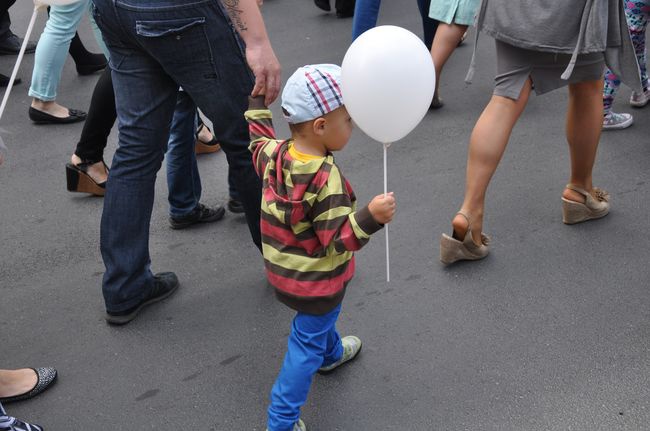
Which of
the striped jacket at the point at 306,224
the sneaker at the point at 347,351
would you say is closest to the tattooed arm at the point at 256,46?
the striped jacket at the point at 306,224

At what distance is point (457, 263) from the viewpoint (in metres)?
3.14

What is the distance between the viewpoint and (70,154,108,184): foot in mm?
3811

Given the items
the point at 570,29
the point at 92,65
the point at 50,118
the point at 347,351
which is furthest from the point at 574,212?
the point at 92,65

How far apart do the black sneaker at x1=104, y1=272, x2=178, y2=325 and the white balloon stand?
1.41 metres

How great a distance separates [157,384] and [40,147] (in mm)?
2428

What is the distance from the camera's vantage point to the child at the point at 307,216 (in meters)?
1.92

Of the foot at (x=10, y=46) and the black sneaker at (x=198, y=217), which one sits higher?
the black sneaker at (x=198, y=217)

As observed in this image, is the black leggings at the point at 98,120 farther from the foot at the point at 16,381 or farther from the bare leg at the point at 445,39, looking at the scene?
the bare leg at the point at 445,39

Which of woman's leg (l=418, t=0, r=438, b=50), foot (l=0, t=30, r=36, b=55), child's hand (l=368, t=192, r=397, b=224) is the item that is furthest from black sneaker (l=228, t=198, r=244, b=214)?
foot (l=0, t=30, r=36, b=55)

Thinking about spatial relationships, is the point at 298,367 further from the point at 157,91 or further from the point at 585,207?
the point at 585,207

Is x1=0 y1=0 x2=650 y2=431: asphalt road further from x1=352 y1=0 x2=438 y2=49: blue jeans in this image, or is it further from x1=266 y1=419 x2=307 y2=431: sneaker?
x1=352 y1=0 x2=438 y2=49: blue jeans

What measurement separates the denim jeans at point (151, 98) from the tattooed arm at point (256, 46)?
51 mm

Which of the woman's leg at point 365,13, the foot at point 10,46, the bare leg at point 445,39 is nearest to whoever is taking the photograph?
the bare leg at point 445,39

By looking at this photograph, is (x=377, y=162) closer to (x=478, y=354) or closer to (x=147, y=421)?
(x=478, y=354)
